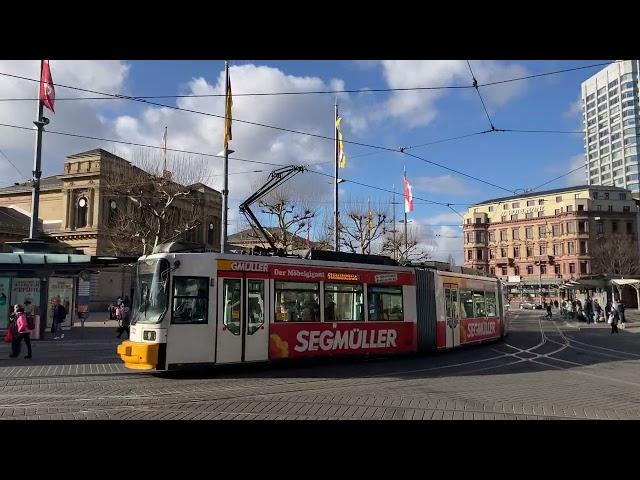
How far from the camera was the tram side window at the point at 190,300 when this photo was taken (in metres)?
12.5

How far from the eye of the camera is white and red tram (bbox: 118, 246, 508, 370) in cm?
1251

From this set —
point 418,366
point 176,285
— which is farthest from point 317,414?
point 418,366

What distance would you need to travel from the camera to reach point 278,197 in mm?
38000

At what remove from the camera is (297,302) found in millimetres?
14391

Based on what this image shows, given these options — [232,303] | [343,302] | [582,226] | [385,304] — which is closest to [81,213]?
[385,304]

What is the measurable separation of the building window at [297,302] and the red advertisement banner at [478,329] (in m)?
7.62

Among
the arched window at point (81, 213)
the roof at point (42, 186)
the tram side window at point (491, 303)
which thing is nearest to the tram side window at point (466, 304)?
the tram side window at point (491, 303)

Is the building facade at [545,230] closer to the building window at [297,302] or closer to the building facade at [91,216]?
the building facade at [91,216]

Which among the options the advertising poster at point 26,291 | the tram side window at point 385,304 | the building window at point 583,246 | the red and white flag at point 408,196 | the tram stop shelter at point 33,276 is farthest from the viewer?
the building window at point 583,246

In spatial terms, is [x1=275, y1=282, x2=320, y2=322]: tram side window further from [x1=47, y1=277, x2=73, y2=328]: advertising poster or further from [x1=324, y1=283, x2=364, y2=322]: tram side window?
[x1=47, y1=277, x2=73, y2=328]: advertising poster

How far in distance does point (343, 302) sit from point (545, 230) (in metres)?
93.2

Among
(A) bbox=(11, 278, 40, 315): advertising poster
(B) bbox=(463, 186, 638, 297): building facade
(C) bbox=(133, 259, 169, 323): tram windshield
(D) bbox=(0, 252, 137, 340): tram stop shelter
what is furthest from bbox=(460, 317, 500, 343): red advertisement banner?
(B) bbox=(463, 186, 638, 297): building facade

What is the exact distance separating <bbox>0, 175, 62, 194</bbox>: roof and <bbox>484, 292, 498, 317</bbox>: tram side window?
5555 centimetres
